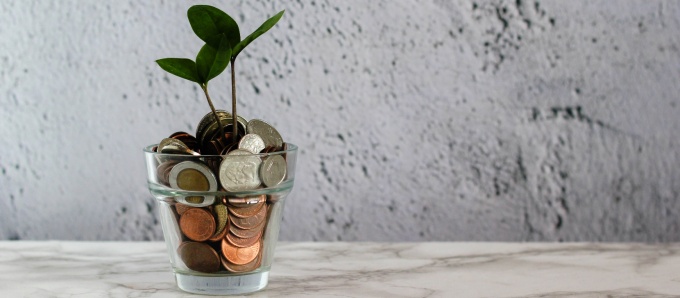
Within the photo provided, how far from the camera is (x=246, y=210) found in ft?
2.72

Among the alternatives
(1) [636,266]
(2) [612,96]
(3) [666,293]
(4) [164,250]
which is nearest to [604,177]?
(2) [612,96]

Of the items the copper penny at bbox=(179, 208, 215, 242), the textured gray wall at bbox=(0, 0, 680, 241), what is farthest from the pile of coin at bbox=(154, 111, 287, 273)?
the textured gray wall at bbox=(0, 0, 680, 241)

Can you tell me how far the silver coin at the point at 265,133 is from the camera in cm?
86

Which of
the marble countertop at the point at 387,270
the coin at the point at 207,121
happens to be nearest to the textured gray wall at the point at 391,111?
the marble countertop at the point at 387,270

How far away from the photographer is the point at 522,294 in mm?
859

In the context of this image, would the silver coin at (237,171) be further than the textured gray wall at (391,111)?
No

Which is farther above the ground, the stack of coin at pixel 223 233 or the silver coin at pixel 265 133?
the silver coin at pixel 265 133

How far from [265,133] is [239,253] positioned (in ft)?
0.44

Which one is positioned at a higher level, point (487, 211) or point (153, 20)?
point (153, 20)

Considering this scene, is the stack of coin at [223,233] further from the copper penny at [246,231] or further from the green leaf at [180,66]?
the green leaf at [180,66]

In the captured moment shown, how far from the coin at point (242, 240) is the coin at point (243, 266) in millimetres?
21

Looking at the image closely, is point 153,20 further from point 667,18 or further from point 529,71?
point 667,18

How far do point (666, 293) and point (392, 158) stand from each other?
17.9 inches

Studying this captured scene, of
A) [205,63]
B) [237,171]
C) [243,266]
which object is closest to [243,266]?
[243,266]
